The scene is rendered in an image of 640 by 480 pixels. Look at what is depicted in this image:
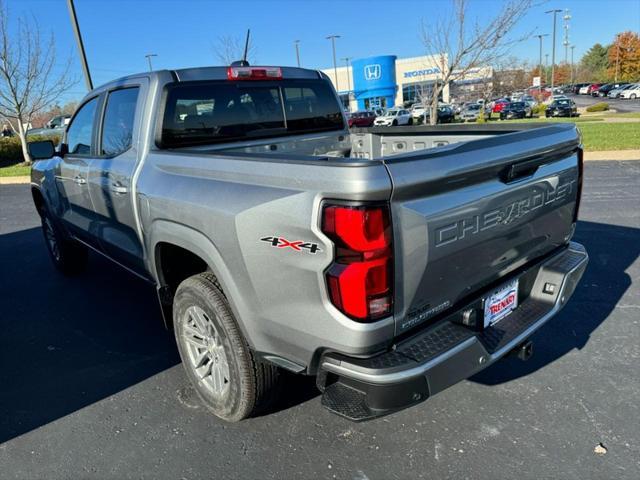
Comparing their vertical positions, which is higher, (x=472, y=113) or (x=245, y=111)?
(x=245, y=111)

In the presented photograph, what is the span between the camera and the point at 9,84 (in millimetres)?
19109

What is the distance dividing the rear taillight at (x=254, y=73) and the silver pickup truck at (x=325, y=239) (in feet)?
Result: 0.04

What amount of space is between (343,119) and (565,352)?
8.48 feet

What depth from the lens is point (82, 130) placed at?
14.4 feet

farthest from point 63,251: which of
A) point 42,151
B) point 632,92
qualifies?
point 632,92

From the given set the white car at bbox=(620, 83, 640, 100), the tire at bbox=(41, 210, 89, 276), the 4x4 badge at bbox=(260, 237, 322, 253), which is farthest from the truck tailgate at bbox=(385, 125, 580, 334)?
the white car at bbox=(620, 83, 640, 100)

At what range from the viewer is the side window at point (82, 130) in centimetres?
416

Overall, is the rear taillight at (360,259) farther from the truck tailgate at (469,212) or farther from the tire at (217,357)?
the tire at (217,357)

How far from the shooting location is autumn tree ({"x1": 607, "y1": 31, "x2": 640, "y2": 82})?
260 ft

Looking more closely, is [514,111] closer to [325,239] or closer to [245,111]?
[245,111]

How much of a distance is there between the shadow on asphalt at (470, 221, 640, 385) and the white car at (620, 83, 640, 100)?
198 feet

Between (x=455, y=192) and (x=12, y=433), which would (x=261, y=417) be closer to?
(x=12, y=433)

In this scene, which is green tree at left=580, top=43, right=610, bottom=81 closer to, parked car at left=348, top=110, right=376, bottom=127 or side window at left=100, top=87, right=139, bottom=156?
parked car at left=348, top=110, right=376, bottom=127

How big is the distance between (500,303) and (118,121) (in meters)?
2.97
